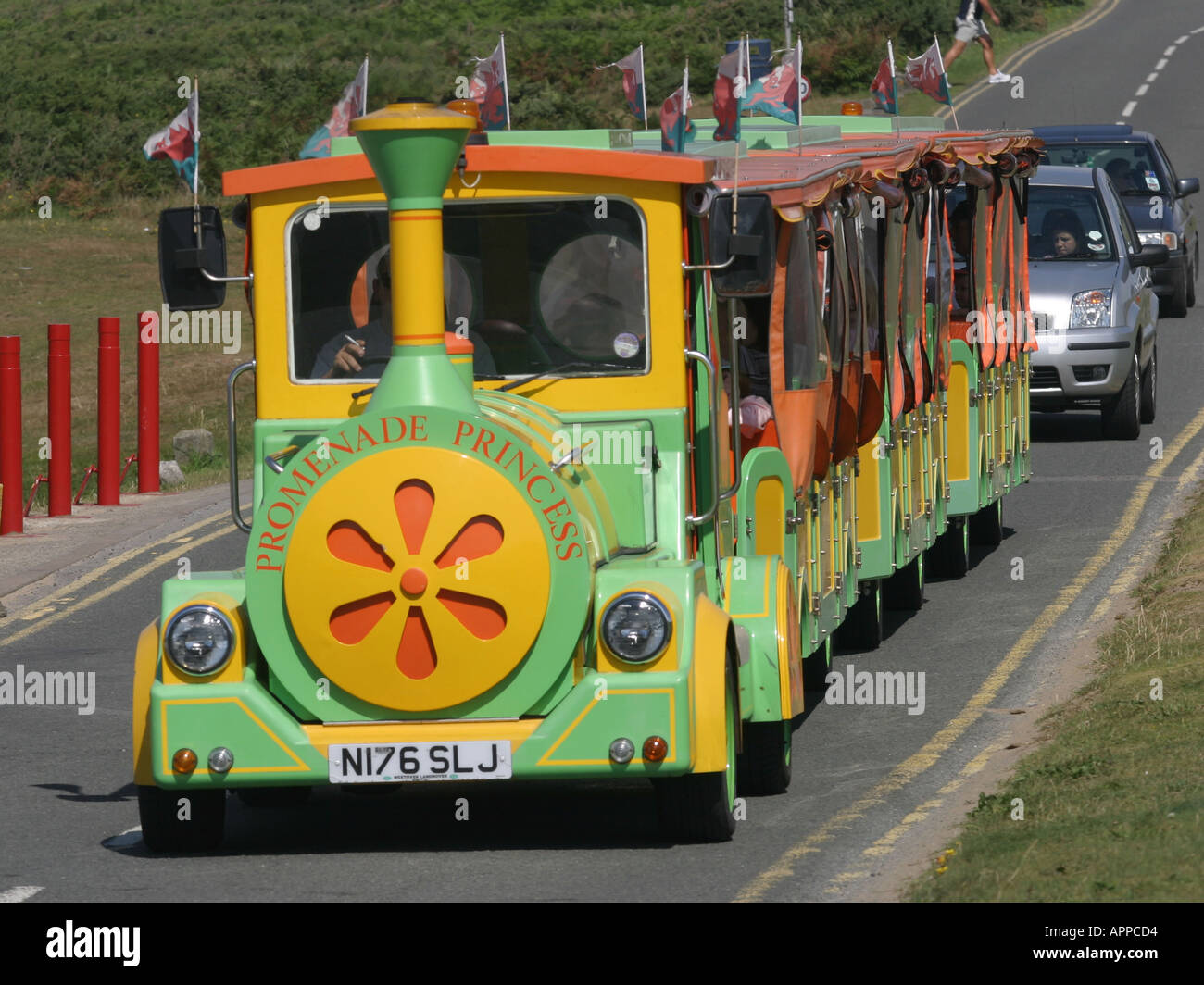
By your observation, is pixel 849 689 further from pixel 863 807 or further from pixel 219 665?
pixel 219 665

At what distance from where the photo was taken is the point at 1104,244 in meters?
18.9

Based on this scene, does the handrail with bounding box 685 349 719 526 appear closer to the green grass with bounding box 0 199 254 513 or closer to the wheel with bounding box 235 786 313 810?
the wheel with bounding box 235 786 313 810

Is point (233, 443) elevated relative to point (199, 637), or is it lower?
elevated

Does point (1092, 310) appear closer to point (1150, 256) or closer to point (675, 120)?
point (1150, 256)

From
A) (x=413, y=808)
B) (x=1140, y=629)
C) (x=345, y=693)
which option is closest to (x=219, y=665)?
(x=345, y=693)

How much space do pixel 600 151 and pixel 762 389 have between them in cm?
179

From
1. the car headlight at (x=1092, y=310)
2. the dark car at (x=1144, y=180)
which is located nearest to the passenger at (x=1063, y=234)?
the car headlight at (x=1092, y=310)

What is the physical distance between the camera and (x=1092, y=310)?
59.8ft

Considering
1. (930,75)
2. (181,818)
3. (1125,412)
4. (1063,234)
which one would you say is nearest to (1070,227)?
(1063,234)

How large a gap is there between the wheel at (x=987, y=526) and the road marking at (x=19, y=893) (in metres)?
8.43

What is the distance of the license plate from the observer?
7.26 metres

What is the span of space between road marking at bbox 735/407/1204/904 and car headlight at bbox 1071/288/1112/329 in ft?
5.60

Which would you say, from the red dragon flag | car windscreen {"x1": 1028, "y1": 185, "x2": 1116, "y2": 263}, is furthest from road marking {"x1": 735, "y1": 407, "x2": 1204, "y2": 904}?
the red dragon flag

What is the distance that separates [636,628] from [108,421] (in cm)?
1088
